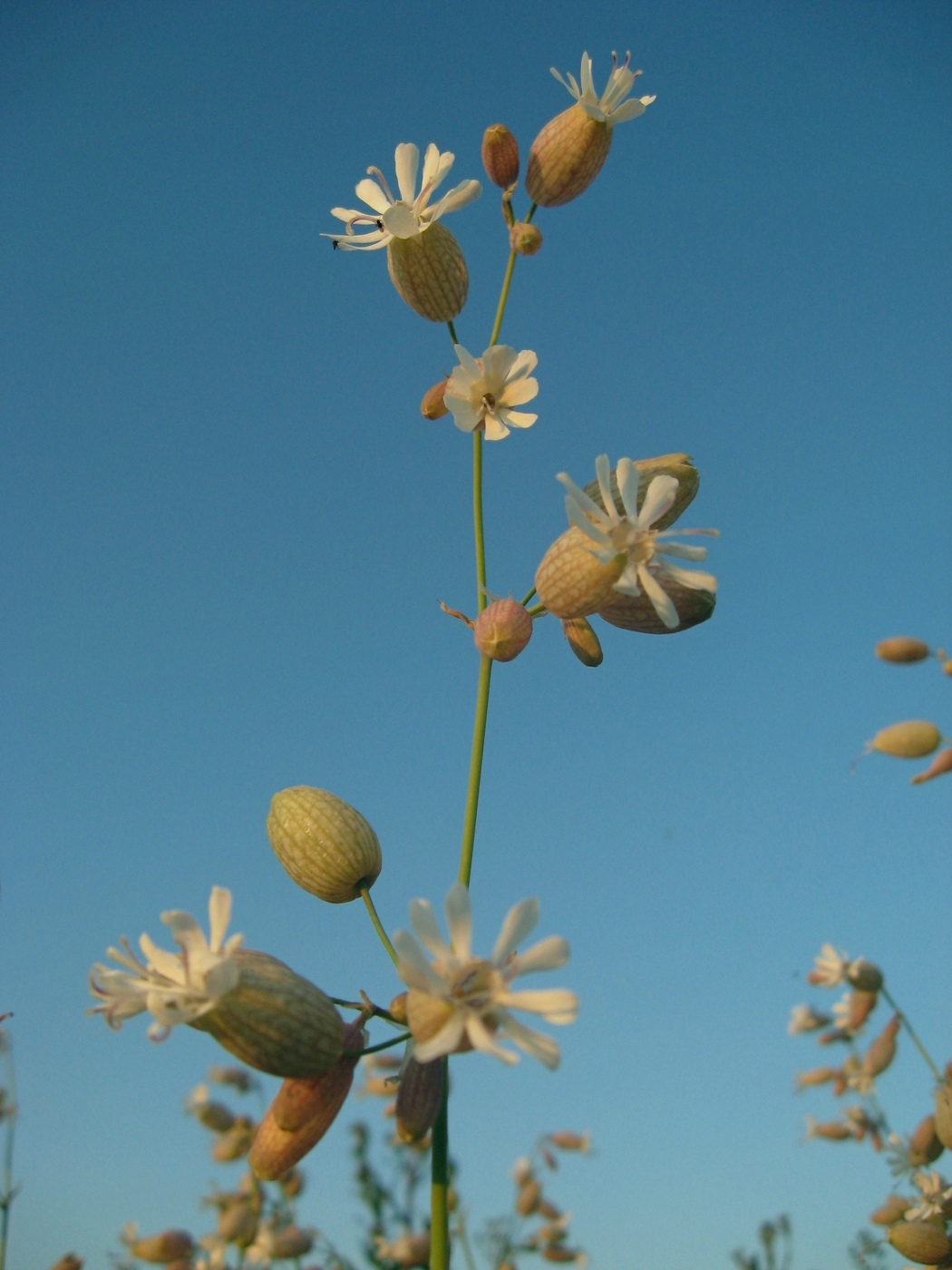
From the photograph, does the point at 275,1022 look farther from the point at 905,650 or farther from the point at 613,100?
the point at 613,100

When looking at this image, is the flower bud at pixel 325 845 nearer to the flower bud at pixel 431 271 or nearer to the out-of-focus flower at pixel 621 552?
the out-of-focus flower at pixel 621 552

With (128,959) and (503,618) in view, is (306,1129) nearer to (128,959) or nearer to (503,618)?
(128,959)

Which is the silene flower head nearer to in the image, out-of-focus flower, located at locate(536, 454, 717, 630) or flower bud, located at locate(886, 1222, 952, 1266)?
out-of-focus flower, located at locate(536, 454, 717, 630)

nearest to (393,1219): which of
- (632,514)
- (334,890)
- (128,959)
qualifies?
(334,890)

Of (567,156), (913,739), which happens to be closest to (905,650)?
(913,739)

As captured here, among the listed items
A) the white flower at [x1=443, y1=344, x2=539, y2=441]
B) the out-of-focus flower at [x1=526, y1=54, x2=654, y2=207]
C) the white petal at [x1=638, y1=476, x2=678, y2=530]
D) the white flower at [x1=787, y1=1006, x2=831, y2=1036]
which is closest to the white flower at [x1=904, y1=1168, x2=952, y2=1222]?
the white flower at [x1=787, y1=1006, x2=831, y2=1036]

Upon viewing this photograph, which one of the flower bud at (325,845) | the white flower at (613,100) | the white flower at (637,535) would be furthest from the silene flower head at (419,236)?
the flower bud at (325,845)

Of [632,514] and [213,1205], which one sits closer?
[632,514]

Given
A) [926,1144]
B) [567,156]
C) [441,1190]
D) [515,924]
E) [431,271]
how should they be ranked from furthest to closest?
1. [926,1144]
2. [567,156]
3. [431,271]
4. [441,1190]
5. [515,924]
